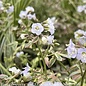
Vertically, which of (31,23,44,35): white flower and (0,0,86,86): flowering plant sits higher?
(31,23,44,35): white flower

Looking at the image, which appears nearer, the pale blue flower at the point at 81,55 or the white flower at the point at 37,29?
the pale blue flower at the point at 81,55

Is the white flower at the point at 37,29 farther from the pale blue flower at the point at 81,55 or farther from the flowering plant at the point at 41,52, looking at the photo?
the pale blue flower at the point at 81,55

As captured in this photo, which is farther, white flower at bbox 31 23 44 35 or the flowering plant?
white flower at bbox 31 23 44 35

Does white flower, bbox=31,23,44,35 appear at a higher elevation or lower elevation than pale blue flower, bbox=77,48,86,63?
higher

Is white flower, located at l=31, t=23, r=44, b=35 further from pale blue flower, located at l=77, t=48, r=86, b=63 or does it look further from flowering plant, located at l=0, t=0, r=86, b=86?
pale blue flower, located at l=77, t=48, r=86, b=63

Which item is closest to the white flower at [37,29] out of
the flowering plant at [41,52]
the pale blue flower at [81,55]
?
the flowering plant at [41,52]

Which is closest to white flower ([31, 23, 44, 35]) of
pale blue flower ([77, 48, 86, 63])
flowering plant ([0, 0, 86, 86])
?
flowering plant ([0, 0, 86, 86])

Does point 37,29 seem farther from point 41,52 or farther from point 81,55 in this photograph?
point 81,55

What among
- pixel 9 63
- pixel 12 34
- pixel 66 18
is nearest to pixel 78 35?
pixel 9 63

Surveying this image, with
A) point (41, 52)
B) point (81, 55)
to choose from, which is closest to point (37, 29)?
point (41, 52)

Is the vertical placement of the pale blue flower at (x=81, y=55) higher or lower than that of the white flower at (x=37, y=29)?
lower

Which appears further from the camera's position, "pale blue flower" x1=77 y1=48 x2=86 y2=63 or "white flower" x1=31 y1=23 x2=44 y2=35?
"white flower" x1=31 y1=23 x2=44 y2=35

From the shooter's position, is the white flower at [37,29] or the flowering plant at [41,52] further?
the white flower at [37,29]
